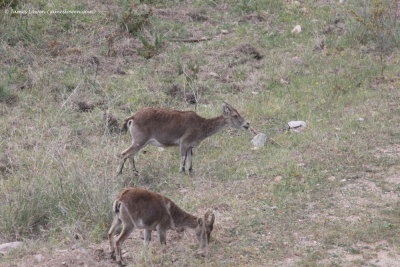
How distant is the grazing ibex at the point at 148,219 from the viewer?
8.23 meters

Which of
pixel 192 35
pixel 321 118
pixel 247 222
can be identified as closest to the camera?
pixel 247 222

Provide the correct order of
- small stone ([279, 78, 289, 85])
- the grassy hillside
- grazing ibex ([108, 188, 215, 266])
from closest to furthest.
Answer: grazing ibex ([108, 188, 215, 266]) → the grassy hillside → small stone ([279, 78, 289, 85])

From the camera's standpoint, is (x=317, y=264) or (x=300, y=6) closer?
(x=317, y=264)

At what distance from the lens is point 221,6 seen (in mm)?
17891

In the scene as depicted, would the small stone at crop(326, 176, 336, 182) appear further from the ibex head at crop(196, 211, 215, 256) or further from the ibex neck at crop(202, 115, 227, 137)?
the ibex head at crop(196, 211, 215, 256)

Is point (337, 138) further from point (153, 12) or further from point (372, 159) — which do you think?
point (153, 12)

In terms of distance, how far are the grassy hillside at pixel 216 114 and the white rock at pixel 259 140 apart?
0.39 feet

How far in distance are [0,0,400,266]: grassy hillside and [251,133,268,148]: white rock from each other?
0.39 ft

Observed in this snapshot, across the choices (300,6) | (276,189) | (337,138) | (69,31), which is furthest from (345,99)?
(69,31)

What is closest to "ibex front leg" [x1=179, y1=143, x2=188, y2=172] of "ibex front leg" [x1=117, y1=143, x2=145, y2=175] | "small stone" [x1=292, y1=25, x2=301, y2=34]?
"ibex front leg" [x1=117, y1=143, x2=145, y2=175]

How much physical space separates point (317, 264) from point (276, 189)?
2.12 metres

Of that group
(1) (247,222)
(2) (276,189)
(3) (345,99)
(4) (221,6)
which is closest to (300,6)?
(4) (221,6)

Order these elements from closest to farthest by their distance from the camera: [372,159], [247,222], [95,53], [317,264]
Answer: [317,264]
[247,222]
[372,159]
[95,53]

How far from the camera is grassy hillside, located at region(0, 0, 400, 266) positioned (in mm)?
9008
